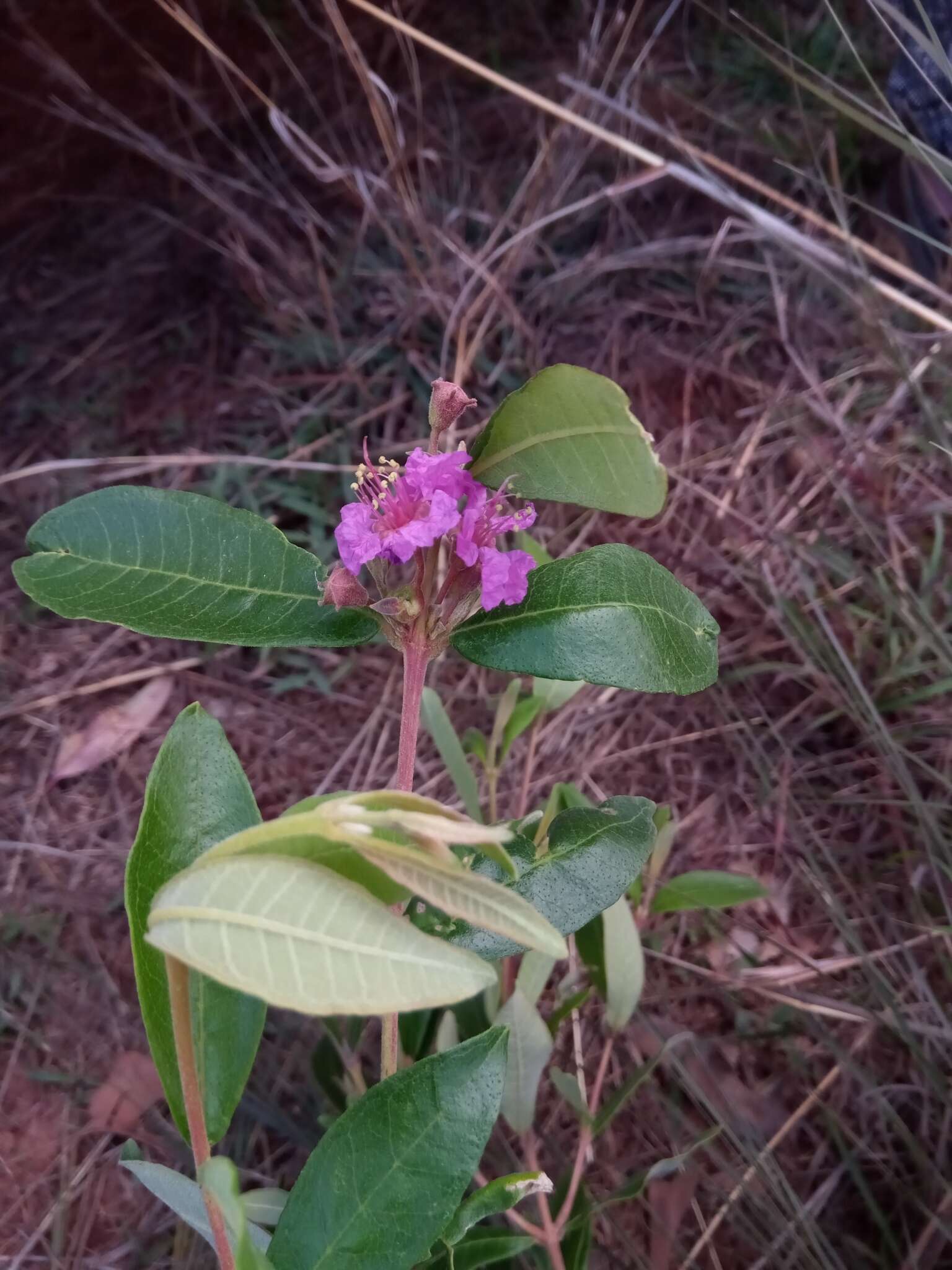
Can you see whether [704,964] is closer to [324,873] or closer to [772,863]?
[772,863]

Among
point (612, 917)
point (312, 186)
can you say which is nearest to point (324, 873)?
point (612, 917)

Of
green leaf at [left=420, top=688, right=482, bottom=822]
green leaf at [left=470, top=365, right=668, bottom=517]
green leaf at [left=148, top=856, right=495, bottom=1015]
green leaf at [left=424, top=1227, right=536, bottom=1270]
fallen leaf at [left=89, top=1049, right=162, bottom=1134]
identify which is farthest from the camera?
fallen leaf at [left=89, top=1049, right=162, bottom=1134]

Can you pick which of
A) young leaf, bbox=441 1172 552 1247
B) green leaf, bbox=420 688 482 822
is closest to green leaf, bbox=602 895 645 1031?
green leaf, bbox=420 688 482 822

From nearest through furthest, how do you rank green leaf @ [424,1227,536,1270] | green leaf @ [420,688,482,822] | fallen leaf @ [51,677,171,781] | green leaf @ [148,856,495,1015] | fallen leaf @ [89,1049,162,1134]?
green leaf @ [148,856,495,1015], green leaf @ [424,1227,536,1270], green leaf @ [420,688,482,822], fallen leaf @ [89,1049,162,1134], fallen leaf @ [51,677,171,781]

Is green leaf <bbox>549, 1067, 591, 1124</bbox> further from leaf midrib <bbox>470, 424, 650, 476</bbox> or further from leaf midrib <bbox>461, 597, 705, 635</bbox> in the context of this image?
leaf midrib <bbox>470, 424, 650, 476</bbox>

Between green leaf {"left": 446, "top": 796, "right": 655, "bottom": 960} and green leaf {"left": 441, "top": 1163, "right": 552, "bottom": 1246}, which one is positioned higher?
green leaf {"left": 446, "top": 796, "right": 655, "bottom": 960}

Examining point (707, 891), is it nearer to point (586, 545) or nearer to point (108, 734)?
point (586, 545)

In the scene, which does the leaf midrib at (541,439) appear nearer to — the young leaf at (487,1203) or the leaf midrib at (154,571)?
the leaf midrib at (154,571)

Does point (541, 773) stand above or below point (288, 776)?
above
